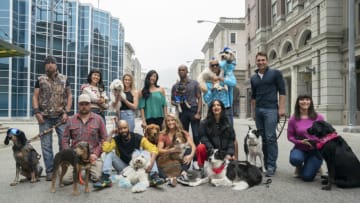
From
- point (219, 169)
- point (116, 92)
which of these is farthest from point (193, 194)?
point (116, 92)

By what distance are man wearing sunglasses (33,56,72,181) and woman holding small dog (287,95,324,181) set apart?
4.25m

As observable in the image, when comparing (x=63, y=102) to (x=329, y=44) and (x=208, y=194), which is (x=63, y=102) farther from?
(x=329, y=44)

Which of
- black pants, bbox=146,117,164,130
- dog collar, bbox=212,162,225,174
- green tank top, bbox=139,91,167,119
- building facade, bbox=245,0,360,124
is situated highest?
building facade, bbox=245,0,360,124

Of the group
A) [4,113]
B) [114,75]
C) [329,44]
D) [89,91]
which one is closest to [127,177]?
[89,91]

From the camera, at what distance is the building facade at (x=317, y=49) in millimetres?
21312

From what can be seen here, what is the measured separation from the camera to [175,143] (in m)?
6.25

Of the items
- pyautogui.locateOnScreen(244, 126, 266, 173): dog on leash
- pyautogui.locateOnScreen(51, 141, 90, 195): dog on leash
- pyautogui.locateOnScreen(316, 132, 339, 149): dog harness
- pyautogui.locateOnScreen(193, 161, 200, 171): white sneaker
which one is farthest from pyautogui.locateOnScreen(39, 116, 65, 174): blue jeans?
pyautogui.locateOnScreen(316, 132, 339, 149): dog harness

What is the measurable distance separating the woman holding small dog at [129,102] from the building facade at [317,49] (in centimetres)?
1701

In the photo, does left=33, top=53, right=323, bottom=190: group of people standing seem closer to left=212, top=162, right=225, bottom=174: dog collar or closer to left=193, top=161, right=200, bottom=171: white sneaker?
left=193, top=161, right=200, bottom=171: white sneaker

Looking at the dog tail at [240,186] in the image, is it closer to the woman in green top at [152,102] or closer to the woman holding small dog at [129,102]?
the woman in green top at [152,102]

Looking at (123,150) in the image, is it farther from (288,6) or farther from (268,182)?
(288,6)

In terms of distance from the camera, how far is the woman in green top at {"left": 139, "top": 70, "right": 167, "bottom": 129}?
282 inches

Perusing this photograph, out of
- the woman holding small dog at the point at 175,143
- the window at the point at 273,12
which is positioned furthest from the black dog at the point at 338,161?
the window at the point at 273,12

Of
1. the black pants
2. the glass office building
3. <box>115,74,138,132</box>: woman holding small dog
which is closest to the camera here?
<box>115,74,138,132</box>: woman holding small dog
